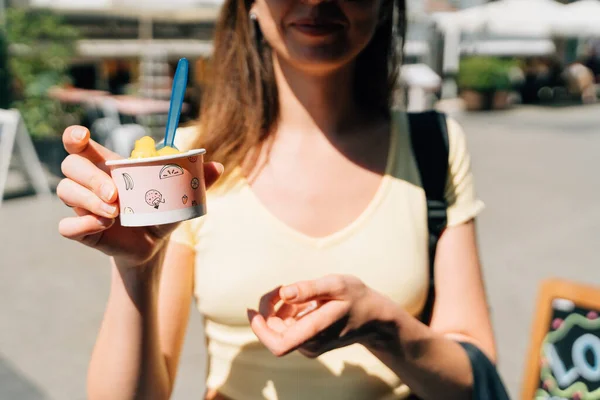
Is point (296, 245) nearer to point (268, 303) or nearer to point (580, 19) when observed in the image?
point (268, 303)

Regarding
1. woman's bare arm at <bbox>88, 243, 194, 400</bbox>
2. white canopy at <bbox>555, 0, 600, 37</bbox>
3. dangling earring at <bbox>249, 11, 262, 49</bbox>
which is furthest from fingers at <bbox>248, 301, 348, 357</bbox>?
white canopy at <bbox>555, 0, 600, 37</bbox>

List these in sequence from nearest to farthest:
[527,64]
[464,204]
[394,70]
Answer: [464,204], [394,70], [527,64]

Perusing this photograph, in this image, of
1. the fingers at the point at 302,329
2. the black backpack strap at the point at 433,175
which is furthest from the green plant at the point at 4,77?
the fingers at the point at 302,329

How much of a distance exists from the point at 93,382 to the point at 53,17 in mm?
8119

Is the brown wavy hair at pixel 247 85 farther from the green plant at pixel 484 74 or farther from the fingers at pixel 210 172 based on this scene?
the green plant at pixel 484 74

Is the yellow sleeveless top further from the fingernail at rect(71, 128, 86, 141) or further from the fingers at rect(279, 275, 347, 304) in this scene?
the fingernail at rect(71, 128, 86, 141)

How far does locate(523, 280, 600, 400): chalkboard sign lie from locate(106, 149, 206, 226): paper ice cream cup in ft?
4.38

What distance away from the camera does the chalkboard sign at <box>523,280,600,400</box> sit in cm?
185

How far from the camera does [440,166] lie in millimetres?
1425

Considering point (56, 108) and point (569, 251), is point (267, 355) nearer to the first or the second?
point (569, 251)

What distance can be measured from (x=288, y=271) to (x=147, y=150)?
0.41m

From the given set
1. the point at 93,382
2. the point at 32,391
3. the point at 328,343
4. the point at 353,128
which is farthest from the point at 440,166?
the point at 32,391

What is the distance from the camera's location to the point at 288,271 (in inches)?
51.5

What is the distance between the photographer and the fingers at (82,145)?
1.01m
